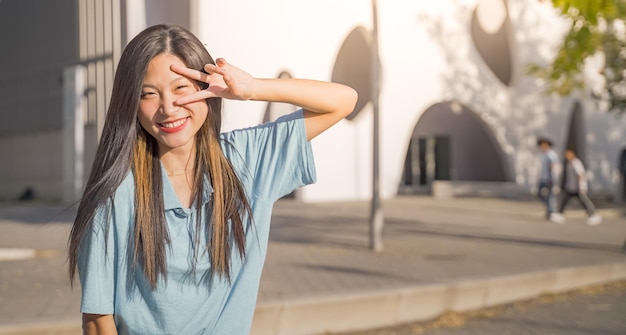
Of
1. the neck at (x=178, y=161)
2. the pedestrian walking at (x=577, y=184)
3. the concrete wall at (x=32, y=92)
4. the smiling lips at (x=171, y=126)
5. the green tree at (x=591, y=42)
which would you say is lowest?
the pedestrian walking at (x=577, y=184)

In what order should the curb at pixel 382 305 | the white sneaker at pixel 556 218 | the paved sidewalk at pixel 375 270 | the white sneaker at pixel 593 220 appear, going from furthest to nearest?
the white sneaker at pixel 556 218 → the white sneaker at pixel 593 220 → the paved sidewalk at pixel 375 270 → the curb at pixel 382 305

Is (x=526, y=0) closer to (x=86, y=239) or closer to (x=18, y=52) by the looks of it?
(x=18, y=52)

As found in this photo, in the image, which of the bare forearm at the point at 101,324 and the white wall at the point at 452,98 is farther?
the white wall at the point at 452,98

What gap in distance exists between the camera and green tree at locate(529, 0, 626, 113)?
8920mm

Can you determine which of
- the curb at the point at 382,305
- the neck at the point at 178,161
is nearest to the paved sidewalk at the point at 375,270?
the curb at the point at 382,305

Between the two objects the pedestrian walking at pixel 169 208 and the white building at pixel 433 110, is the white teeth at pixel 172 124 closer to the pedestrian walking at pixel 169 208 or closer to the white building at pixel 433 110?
the pedestrian walking at pixel 169 208

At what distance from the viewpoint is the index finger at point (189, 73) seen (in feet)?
5.04

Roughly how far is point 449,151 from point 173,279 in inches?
1130

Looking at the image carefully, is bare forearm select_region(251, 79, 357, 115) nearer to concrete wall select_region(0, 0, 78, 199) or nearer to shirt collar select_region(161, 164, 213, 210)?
shirt collar select_region(161, 164, 213, 210)

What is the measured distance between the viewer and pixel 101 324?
1.54 m

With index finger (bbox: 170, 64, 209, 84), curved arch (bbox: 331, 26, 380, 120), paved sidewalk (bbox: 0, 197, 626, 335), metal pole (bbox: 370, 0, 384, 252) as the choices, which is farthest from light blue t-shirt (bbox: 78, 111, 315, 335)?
metal pole (bbox: 370, 0, 384, 252)

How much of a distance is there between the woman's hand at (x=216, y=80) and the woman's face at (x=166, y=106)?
0.02 m

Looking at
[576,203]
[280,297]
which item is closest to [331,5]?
[280,297]

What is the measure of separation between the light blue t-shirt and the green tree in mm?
7638
